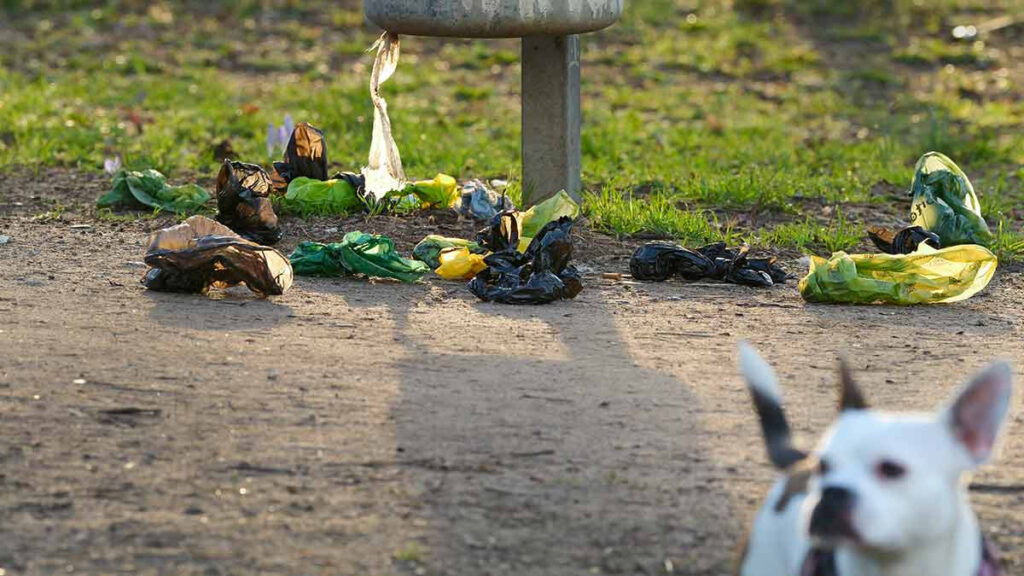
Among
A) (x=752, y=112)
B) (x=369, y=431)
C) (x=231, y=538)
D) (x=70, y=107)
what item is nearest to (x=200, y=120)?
(x=70, y=107)

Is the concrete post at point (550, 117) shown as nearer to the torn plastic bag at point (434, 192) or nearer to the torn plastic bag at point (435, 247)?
the torn plastic bag at point (434, 192)

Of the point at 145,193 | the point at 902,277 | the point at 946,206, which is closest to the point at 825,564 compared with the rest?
the point at 902,277

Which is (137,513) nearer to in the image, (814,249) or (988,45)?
(814,249)

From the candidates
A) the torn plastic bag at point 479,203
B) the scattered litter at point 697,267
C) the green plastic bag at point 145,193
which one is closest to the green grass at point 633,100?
the torn plastic bag at point 479,203

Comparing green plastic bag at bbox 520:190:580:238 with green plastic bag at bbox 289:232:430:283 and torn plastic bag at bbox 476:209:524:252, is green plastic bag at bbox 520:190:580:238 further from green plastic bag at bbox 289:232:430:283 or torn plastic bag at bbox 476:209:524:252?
green plastic bag at bbox 289:232:430:283

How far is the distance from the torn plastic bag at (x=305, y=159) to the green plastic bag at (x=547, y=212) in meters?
1.08

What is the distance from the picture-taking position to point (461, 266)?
216 inches

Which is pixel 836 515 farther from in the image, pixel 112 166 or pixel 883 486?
pixel 112 166

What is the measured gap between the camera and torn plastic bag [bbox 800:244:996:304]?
524 cm

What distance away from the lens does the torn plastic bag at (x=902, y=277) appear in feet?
17.2

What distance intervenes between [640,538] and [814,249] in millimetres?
3166

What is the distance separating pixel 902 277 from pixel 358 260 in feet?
6.64

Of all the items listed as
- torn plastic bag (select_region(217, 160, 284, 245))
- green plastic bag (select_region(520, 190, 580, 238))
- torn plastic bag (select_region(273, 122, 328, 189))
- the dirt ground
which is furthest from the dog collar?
torn plastic bag (select_region(273, 122, 328, 189))

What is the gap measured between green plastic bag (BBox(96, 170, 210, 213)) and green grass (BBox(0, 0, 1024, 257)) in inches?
28.5
